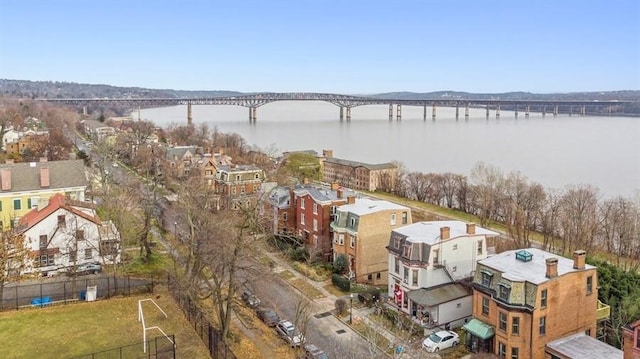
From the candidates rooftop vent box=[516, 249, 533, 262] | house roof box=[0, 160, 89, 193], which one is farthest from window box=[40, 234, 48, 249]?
rooftop vent box=[516, 249, 533, 262]

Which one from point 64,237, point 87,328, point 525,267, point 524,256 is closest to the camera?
point 87,328

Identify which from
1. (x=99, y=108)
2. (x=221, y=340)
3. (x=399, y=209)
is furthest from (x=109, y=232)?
(x=99, y=108)

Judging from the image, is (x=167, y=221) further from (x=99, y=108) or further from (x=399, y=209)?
(x=99, y=108)

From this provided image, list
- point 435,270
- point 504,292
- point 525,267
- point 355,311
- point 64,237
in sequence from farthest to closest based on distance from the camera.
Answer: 1. point 64,237
2. point 355,311
3. point 435,270
4. point 525,267
5. point 504,292

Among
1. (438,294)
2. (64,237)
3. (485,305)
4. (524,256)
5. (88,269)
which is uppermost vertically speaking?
(524,256)

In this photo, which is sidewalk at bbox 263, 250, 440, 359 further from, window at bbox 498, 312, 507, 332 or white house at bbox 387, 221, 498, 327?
window at bbox 498, 312, 507, 332

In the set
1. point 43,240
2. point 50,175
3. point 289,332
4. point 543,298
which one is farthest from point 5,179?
point 543,298

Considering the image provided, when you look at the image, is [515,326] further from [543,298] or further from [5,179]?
[5,179]
